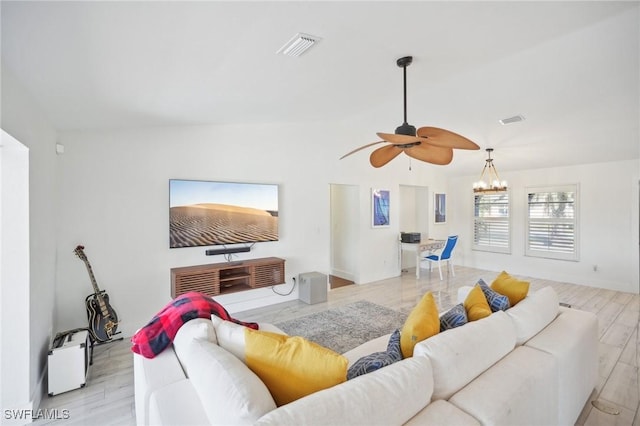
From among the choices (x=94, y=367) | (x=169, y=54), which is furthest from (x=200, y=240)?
(x=169, y=54)

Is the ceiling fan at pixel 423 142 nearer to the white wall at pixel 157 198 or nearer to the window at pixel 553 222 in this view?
the white wall at pixel 157 198

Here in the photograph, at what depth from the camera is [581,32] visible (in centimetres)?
211

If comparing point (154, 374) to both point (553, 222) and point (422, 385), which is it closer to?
point (422, 385)

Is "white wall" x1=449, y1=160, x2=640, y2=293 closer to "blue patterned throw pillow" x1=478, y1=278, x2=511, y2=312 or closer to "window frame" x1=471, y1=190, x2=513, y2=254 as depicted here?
"window frame" x1=471, y1=190, x2=513, y2=254

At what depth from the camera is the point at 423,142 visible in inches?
92.7

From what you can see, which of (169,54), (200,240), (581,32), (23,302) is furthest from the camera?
(200,240)

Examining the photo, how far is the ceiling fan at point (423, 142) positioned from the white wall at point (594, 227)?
413 centimetres

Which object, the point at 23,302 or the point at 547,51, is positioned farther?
the point at 547,51

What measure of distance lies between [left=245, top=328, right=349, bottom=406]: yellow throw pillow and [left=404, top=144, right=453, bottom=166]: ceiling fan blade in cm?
194

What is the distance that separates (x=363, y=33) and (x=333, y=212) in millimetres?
4495

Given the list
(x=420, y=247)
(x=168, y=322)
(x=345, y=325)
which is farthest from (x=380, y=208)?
(x=168, y=322)

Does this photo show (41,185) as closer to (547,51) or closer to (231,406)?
(231,406)

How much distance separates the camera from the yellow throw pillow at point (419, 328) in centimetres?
145

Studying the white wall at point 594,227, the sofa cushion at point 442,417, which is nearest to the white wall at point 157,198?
the sofa cushion at point 442,417
